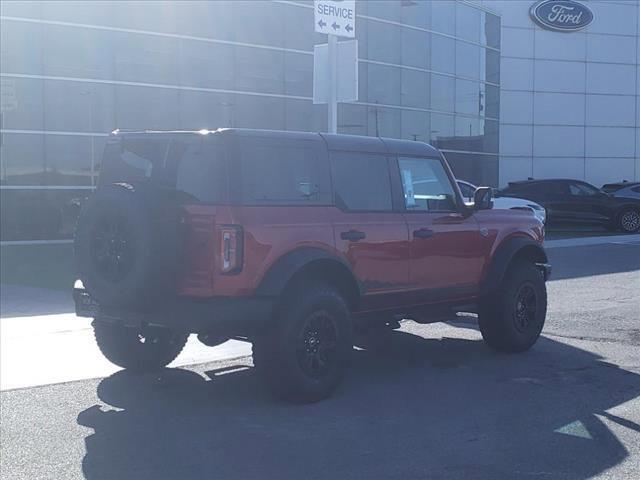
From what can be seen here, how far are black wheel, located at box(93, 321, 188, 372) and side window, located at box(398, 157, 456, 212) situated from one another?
238 cm

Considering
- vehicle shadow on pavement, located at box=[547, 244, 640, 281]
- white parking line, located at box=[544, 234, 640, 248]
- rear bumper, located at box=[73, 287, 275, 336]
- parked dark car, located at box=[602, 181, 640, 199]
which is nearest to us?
rear bumper, located at box=[73, 287, 275, 336]

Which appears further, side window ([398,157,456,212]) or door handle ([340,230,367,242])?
side window ([398,157,456,212])

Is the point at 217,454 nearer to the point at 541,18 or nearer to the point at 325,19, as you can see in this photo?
the point at 325,19

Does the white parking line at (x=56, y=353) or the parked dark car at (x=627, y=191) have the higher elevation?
the parked dark car at (x=627, y=191)

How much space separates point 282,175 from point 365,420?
199cm

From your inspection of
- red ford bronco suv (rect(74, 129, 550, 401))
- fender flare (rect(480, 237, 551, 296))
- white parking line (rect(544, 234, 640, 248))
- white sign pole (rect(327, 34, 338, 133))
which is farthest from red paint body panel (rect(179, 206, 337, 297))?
white parking line (rect(544, 234, 640, 248))

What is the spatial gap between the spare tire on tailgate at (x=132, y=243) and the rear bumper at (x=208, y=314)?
0.11 m

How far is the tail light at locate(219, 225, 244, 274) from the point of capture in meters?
6.78

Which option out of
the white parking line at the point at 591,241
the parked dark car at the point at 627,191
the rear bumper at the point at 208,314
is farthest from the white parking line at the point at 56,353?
the parked dark car at the point at 627,191

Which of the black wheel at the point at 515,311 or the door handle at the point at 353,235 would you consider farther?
the black wheel at the point at 515,311

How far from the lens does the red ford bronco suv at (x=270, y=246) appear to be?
269 inches

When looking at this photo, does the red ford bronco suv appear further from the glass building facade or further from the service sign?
the glass building facade

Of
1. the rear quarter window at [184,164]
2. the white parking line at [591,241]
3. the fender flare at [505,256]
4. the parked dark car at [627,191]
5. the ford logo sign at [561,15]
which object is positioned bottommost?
the white parking line at [591,241]

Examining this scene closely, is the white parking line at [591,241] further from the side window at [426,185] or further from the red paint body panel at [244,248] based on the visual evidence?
the red paint body panel at [244,248]
